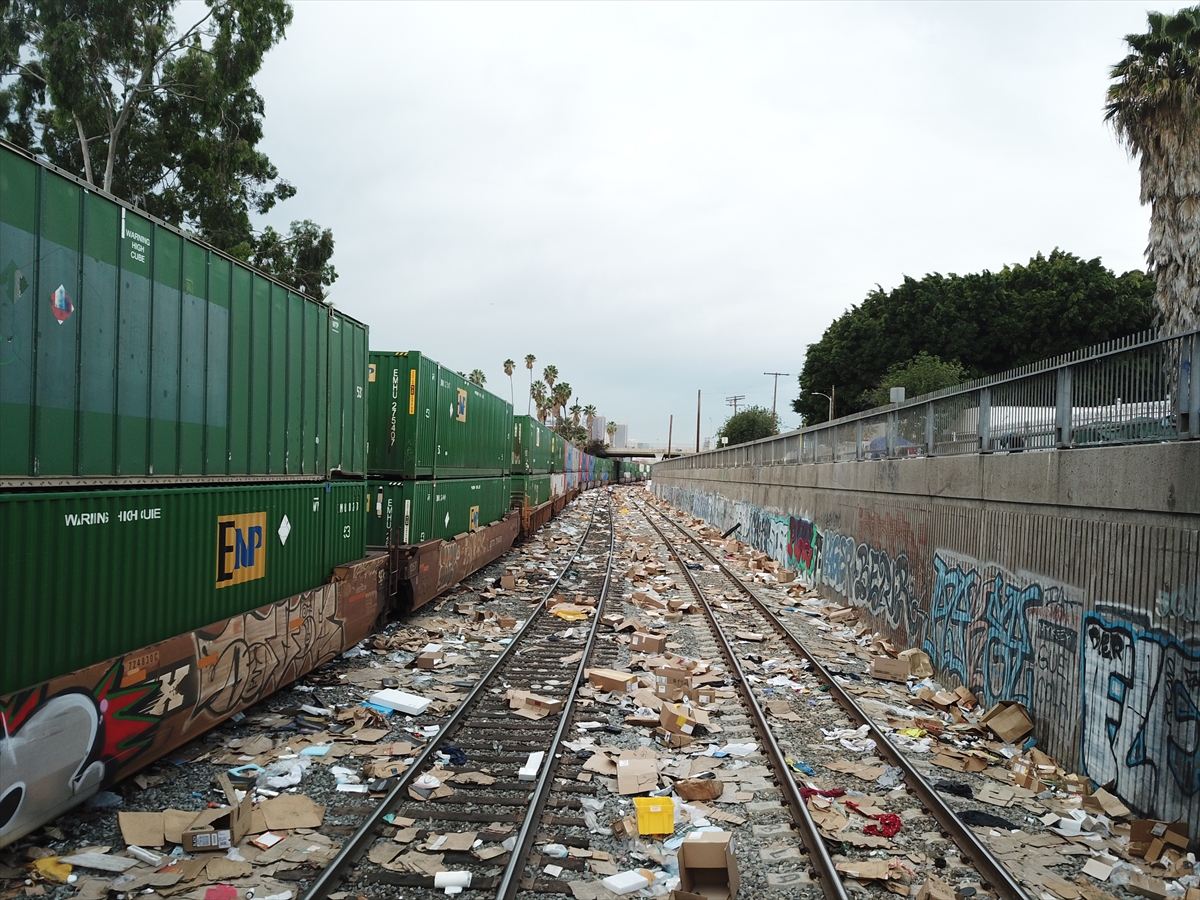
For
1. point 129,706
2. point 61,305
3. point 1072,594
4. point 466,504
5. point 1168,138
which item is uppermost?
point 1168,138

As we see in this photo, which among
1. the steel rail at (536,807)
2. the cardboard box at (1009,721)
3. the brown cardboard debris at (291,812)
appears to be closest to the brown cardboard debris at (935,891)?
the steel rail at (536,807)

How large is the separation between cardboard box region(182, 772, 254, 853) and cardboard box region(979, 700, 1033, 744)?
6860 millimetres

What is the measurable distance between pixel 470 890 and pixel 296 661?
471 centimetres

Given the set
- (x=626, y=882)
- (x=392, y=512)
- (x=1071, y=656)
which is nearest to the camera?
(x=626, y=882)

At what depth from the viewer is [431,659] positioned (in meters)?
10.4

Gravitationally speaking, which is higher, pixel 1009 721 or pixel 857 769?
pixel 1009 721

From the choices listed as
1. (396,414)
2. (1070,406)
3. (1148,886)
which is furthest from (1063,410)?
(396,414)

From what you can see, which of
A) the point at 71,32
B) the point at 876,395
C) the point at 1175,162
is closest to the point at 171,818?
the point at 1175,162

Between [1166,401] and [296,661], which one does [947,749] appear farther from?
[296,661]

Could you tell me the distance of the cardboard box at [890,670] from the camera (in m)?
10.4

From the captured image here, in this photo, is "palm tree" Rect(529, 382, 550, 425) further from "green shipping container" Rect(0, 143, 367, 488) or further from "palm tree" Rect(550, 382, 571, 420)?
"green shipping container" Rect(0, 143, 367, 488)

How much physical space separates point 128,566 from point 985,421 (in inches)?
351

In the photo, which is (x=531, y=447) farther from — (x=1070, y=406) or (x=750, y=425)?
(x=750, y=425)

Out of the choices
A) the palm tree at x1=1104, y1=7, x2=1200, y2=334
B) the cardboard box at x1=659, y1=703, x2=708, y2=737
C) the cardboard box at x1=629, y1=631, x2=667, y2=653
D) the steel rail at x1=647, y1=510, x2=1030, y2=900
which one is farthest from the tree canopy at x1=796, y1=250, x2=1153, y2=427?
the cardboard box at x1=659, y1=703, x2=708, y2=737
